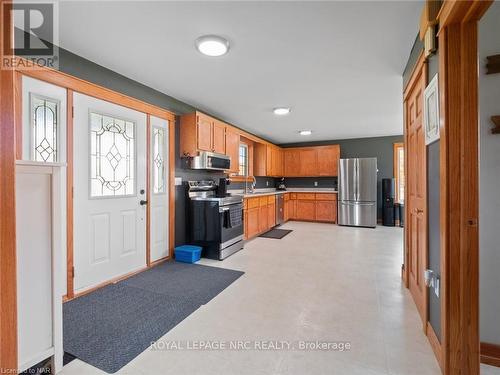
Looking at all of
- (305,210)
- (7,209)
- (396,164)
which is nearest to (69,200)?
(7,209)

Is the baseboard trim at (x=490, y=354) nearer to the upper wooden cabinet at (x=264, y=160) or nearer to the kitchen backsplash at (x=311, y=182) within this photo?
the upper wooden cabinet at (x=264, y=160)

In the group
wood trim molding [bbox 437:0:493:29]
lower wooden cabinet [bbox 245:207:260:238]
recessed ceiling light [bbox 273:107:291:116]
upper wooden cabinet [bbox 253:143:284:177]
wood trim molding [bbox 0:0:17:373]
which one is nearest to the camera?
wood trim molding [bbox 0:0:17:373]

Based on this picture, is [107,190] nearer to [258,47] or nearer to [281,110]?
[258,47]

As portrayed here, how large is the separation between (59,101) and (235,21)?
5.75 ft

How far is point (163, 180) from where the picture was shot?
A: 3572 mm

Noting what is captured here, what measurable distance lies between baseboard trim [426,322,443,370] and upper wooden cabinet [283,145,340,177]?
537 centimetres

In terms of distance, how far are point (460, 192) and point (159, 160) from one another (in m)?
3.23

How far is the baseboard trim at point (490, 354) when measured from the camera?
1.54 m

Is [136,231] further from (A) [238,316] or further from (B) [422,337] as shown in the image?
(B) [422,337]

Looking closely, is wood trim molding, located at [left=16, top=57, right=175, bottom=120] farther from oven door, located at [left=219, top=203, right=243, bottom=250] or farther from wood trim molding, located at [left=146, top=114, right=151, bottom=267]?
oven door, located at [left=219, top=203, right=243, bottom=250]

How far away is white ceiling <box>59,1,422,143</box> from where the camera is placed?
178 centimetres

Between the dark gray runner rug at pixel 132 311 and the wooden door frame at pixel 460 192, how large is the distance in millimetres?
1860

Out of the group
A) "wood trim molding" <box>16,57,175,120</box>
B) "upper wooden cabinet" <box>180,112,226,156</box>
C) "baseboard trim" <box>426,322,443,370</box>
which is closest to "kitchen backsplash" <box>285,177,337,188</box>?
"upper wooden cabinet" <box>180,112,226,156</box>

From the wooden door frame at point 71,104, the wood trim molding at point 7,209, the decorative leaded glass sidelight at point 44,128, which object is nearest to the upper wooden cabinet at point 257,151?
the wooden door frame at point 71,104
